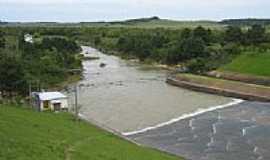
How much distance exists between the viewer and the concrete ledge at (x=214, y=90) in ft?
180

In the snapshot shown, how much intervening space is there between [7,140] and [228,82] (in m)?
46.5

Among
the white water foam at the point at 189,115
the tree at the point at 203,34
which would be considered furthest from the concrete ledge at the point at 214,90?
the tree at the point at 203,34

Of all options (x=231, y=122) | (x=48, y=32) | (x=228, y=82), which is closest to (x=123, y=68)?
(x=228, y=82)

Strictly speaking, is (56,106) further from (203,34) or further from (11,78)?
(203,34)

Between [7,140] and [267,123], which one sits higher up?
[7,140]

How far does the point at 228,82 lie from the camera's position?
63281 millimetres

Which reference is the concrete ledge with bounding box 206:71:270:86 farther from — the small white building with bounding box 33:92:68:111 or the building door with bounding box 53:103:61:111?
the building door with bounding box 53:103:61:111

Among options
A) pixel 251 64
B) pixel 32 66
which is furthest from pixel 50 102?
pixel 251 64

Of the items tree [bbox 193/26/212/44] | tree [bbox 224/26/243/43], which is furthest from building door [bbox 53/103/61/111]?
tree [bbox 224/26/243/43]

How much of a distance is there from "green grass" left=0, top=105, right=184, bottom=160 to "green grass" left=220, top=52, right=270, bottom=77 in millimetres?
39748

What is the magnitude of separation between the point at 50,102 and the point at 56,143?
2008cm

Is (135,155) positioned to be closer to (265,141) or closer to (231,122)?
(265,141)

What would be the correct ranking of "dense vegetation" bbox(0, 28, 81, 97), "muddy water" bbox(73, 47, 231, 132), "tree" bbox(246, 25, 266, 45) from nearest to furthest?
"muddy water" bbox(73, 47, 231, 132), "dense vegetation" bbox(0, 28, 81, 97), "tree" bbox(246, 25, 266, 45)

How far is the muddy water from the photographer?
138 ft
